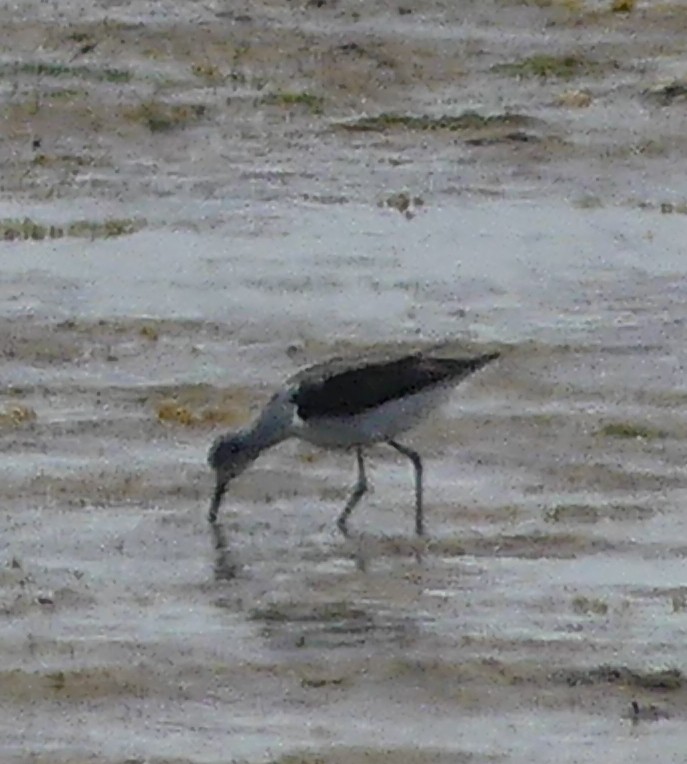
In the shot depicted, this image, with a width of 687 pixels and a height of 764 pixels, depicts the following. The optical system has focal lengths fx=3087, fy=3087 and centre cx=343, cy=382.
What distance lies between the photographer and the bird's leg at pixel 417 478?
10.0 metres

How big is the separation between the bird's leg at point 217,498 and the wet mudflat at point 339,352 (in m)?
0.04

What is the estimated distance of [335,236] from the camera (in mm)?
14227

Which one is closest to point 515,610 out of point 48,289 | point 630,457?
point 630,457

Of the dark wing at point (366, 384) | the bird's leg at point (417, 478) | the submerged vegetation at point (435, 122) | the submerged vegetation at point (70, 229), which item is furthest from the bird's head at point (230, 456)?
the submerged vegetation at point (435, 122)

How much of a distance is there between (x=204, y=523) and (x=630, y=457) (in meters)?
1.60

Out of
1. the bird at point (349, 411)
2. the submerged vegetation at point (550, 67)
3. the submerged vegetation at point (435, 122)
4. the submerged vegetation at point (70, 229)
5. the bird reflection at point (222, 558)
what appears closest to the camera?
the bird reflection at point (222, 558)

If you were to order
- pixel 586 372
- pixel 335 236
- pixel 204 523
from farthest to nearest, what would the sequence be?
pixel 335 236 → pixel 586 372 → pixel 204 523

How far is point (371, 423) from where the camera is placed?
1028 centimetres

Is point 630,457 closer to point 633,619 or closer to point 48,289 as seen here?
point 633,619

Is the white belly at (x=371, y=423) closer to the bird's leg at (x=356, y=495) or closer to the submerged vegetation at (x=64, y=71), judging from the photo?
the bird's leg at (x=356, y=495)

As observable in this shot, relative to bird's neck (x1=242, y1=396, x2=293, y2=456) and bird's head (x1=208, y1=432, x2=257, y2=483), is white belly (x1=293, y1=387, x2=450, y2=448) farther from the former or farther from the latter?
bird's head (x1=208, y1=432, x2=257, y2=483)

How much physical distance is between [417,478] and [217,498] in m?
0.67

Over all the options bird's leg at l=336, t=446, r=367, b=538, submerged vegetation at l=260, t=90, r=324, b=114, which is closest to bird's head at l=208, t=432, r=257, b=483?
bird's leg at l=336, t=446, r=367, b=538

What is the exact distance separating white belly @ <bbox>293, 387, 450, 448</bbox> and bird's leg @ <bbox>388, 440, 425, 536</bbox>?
0.21 feet
